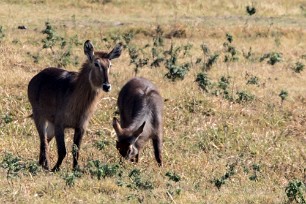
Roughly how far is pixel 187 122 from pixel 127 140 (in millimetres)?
4284

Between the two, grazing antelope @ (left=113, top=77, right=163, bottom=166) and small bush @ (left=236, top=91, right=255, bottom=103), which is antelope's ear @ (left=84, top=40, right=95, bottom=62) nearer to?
grazing antelope @ (left=113, top=77, right=163, bottom=166)

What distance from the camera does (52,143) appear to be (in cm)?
1282

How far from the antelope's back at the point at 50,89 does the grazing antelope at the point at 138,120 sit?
3.59 ft

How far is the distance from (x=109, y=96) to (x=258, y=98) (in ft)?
12.7

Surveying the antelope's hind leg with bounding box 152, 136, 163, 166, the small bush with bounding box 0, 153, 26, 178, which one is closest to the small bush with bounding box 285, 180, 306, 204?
the small bush with bounding box 0, 153, 26, 178

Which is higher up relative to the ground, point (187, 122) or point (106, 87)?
point (106, 87)

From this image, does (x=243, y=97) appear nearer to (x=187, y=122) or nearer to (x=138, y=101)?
(x=187, y=122)

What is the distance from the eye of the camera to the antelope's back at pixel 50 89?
11.6 m

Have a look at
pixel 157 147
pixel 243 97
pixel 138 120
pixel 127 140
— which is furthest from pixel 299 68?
pixel 127 140

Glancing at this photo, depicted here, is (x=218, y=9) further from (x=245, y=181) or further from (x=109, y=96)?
(x=245, y=181)

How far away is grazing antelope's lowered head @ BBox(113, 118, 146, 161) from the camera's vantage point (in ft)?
35.7

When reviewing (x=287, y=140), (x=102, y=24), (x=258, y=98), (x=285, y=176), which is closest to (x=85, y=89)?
(x=285, y=176)

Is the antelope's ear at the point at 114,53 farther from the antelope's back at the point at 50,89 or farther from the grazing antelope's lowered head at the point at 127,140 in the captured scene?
the grazing antelope's lowered head at the point at 127,140

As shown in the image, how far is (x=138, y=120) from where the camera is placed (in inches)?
465
